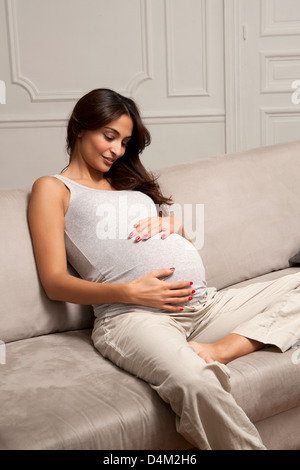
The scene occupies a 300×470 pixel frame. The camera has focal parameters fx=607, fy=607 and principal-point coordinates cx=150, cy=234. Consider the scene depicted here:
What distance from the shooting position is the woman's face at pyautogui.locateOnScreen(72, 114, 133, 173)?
1824 mm

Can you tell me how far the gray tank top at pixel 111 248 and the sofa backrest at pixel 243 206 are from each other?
354mm

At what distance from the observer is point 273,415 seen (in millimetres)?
1563

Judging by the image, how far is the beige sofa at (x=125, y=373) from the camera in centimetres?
128

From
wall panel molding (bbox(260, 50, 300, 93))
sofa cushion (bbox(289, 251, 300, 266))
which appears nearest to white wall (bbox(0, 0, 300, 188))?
wall panel molding (bbox(260, 50, 300, 93))

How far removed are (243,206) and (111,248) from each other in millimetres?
706

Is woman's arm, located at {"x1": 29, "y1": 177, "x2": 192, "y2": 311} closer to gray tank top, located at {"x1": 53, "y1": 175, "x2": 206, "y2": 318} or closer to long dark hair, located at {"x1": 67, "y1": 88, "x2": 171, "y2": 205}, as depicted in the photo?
gray tank top, located at {"x1": 53, "y1": 175, "x2": 206, "y2": 318}

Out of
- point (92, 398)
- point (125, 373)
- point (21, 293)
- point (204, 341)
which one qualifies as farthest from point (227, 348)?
point (21, 293)

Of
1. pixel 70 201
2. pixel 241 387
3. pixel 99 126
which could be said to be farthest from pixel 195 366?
pixel 99 126

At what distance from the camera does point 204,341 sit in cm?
169

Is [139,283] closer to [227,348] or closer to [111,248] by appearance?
[111,248]

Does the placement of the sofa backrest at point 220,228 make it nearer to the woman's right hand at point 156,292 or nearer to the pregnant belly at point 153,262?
→ the pregnant belly at point 153,262

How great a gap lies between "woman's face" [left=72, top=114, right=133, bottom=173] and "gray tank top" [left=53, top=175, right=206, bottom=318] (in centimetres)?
10

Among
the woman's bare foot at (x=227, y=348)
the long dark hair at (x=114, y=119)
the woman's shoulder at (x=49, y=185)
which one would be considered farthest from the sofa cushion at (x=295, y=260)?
the woman's shoulder at (x=49, y=185)
